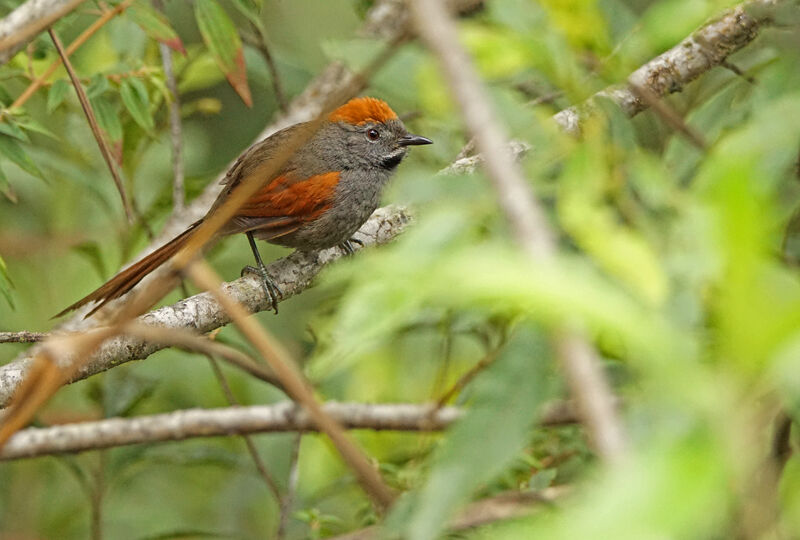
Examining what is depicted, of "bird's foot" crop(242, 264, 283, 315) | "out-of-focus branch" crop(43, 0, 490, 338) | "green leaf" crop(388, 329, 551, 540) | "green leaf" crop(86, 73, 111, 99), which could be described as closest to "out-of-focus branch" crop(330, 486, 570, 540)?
"green leaf" crop(388, 329, 551, 540)

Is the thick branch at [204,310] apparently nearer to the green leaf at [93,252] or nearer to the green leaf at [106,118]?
the green leaf at [106,118]

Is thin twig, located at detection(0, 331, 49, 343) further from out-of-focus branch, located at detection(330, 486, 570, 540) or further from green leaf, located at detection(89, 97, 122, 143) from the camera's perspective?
out-of-focus branch, located at detection(330, 486, 570, 540)

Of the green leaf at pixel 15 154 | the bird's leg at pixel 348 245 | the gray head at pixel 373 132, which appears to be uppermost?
the gray head at pixel 373 132

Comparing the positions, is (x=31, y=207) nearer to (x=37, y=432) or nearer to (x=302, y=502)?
(x=302, y=502)

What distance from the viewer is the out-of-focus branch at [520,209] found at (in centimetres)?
71

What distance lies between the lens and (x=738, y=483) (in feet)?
2.81

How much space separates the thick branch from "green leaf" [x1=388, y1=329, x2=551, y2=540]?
54.4 inches

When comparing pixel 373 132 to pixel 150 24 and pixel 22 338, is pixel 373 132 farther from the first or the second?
pixel 22 338

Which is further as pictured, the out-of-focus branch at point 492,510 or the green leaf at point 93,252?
the green leaf at point 93,252

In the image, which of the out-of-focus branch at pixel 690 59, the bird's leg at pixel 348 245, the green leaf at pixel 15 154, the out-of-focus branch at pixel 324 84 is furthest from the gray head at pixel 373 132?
the green leaf at pixel 15 154

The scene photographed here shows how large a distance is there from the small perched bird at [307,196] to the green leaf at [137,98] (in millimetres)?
534

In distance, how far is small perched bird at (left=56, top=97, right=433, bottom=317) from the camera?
3.54 metres

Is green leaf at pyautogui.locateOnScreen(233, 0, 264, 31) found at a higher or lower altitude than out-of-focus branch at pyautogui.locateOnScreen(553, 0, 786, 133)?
higher

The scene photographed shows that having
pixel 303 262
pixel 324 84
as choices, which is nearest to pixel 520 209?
pixel 303 262
